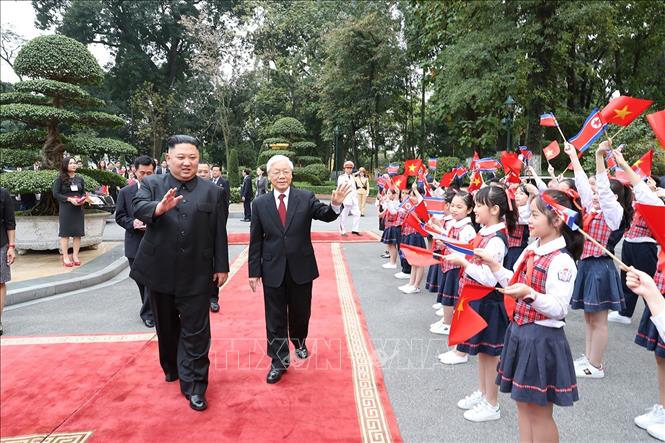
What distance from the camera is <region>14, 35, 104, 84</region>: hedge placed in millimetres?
7789

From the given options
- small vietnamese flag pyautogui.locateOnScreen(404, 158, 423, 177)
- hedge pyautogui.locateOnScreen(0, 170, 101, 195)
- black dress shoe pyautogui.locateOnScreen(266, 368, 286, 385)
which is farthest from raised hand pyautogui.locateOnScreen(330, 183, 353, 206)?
hedge pyautogui.locateOnScreen(0, 170, 101, 195)

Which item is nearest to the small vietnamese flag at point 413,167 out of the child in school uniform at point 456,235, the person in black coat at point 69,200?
the child in school uniform at point 456,235

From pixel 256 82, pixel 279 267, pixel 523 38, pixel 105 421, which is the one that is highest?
pixel 256 82

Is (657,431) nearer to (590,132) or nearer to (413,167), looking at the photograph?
(590,132)

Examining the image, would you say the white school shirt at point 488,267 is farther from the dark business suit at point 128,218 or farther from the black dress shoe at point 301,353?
the dark business suit at point 128,218

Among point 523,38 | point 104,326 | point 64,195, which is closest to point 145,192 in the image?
point 104,326

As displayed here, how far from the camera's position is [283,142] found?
22.5 meters

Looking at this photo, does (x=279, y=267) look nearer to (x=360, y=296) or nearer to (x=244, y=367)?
(x=244, y=367)

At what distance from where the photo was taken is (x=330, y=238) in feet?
33.9

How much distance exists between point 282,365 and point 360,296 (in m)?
2.48

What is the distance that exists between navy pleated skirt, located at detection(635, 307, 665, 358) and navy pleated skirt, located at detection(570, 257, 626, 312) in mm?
555

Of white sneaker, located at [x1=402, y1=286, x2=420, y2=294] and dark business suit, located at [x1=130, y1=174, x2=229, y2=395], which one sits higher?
dark business suit, located at [x1=130, y1=174, x2=229, y2=395]

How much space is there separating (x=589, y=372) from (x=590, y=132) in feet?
6.32

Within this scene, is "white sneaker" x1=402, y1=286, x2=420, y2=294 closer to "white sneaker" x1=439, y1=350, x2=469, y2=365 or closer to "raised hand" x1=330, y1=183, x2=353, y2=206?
"white sneaker" x1=439, y1=350, x2=469, y2=365
